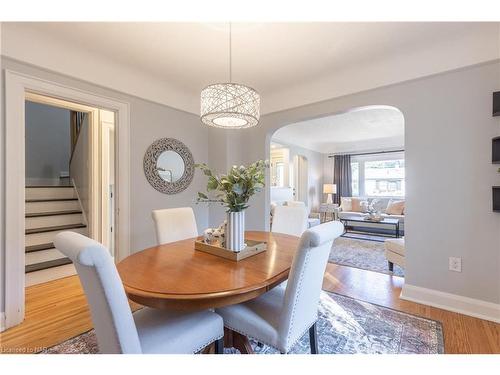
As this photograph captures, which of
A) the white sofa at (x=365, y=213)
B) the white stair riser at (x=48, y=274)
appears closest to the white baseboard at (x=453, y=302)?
the white sofa at (x=365, y=213)

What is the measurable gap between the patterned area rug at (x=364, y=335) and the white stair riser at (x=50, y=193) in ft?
9.53

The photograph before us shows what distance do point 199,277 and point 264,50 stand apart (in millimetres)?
1979

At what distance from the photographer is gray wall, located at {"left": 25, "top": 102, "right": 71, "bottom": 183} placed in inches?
187

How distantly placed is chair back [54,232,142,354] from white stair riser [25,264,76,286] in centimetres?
250

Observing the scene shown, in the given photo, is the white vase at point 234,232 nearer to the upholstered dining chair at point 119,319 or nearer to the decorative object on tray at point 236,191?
the decorative object on tray at point 236,191

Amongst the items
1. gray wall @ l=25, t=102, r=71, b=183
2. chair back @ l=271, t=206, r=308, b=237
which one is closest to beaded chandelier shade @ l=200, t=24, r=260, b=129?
chair back @ l=271, t=206, r=308, b=237

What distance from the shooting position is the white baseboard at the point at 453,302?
189 centimetres

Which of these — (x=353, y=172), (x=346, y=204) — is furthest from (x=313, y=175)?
(x=346, y=204)

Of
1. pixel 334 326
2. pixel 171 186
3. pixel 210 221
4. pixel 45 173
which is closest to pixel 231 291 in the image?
pixel 334 326

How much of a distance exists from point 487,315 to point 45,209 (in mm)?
5214

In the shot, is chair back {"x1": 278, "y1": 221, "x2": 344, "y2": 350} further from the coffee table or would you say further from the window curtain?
the window curtain

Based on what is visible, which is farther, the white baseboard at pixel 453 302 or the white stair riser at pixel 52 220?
the white stair riser at pixel 52 220

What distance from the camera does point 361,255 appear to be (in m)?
3.67
